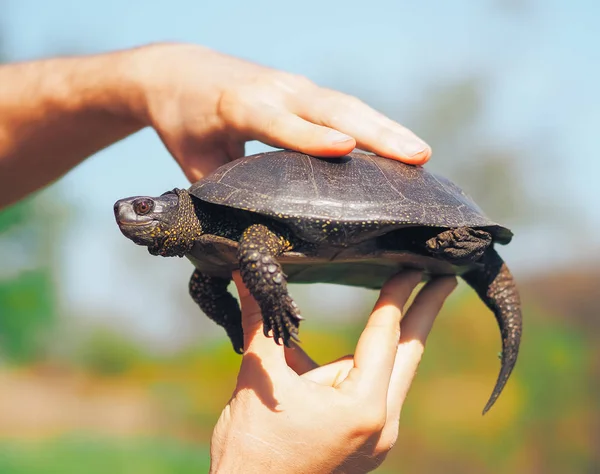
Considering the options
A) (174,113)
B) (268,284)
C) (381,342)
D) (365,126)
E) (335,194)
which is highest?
(174,113)

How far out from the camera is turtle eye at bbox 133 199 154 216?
2098 mm

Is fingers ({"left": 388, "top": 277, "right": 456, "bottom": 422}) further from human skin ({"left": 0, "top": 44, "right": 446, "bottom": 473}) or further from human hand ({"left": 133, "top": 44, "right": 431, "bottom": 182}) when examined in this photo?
human hand ({"left": 133, "top": 44, "right": 431, "bottom": 182})

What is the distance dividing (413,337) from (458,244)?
520 mm

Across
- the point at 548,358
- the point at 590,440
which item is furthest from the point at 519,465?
the point at 548,358

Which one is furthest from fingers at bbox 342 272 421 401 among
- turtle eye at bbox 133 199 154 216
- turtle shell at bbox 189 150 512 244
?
turtle eye at bbox 133 199 154 216

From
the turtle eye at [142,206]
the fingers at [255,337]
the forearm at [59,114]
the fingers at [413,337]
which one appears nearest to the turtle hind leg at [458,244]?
the fingers at [413,337]

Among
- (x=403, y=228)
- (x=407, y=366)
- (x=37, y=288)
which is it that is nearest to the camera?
(x=403, y=228)

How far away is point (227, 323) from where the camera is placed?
2.66 metres

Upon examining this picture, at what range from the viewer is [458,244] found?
7.02ft

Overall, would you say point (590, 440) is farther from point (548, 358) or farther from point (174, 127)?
point (174, 127)

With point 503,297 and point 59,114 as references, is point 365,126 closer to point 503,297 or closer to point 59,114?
point 503,297

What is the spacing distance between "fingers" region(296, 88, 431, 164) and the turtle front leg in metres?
0.64

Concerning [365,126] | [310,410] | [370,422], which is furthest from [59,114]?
[370,422]

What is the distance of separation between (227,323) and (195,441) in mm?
15100
